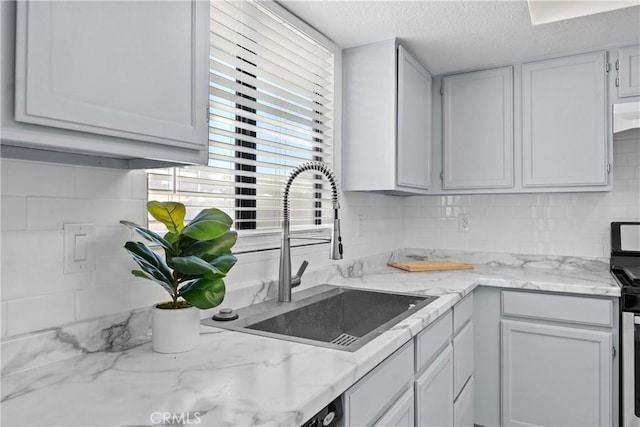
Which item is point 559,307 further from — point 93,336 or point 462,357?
point 93,336

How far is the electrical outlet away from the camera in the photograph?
3.12 metres

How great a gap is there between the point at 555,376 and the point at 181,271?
2.11 meters

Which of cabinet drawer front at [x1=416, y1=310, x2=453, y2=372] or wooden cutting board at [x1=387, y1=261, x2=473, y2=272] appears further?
wooden cutting board at [x1=387, y1=261, x2=473, y2=272]

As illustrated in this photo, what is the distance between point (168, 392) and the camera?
92 cm

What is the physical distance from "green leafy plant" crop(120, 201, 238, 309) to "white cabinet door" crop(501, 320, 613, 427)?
1.82 metres

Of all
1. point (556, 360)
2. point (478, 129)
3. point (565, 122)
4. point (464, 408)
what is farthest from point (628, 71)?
point (464, 408)

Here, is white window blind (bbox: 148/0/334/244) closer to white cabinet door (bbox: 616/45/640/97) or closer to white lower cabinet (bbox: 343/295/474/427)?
white lower cabinet (bbox: 343/295/474/427)

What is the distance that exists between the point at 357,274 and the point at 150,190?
58.1 inches

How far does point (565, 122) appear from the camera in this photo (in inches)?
101

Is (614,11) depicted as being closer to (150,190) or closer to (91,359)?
(150,190)

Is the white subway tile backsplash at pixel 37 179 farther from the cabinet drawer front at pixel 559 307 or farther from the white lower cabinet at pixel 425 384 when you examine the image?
the cabinet drawer front at pixel 559 307

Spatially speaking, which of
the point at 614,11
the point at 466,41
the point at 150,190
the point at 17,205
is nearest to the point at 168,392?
the point at 17,205

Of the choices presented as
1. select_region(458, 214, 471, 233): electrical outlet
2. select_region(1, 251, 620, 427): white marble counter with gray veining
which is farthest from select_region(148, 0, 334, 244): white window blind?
select_region(458, 214, 471, 233): electrical outlet

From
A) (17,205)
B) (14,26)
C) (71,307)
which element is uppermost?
(14,26)
